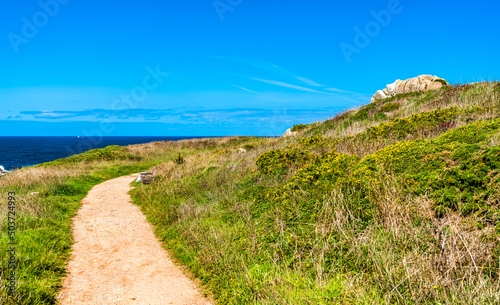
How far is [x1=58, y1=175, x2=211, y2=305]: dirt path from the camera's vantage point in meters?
4.72

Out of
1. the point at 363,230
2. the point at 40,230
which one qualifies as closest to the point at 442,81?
the point at 363,230

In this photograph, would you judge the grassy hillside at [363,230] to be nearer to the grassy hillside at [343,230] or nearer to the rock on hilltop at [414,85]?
the grassy hillside at [343,230]

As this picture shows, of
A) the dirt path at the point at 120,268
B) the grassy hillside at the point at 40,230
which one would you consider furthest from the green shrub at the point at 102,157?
the dirt path at the point at 120,268

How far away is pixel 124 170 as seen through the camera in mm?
22266

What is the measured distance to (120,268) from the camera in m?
5.78

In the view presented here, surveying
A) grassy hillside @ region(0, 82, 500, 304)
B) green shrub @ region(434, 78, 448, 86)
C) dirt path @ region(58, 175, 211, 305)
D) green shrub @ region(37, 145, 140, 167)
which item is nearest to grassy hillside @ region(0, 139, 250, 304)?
grassy hillside @ region(0, 82, 500, 304)

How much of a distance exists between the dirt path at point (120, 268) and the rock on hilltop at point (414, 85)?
21546 mm

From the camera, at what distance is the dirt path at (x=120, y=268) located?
472 cm

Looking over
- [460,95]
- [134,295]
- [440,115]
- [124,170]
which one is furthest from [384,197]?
[124,170]

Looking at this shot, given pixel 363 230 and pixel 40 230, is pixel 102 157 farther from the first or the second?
pixel 363 230

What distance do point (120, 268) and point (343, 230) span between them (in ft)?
14.6

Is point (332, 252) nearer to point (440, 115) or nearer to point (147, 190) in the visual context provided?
point (440, 115)

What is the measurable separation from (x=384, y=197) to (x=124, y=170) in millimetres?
21090

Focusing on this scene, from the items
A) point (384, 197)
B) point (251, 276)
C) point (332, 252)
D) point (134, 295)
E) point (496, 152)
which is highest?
point (496, 152)
